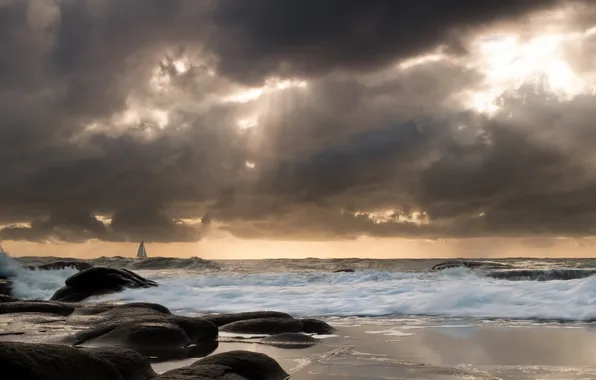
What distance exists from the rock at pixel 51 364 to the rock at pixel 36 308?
23.8 feet

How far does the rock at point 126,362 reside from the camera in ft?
17.0

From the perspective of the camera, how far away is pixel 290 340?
27.9ft

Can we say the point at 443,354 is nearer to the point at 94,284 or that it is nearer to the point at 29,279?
the point at 94,284

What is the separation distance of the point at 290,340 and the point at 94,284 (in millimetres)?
12980

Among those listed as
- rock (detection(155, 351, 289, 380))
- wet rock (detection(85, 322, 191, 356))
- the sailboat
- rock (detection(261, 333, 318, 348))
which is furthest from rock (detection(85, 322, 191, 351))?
the sailboat

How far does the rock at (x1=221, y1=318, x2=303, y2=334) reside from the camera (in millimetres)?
9398

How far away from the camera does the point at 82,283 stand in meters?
19.6

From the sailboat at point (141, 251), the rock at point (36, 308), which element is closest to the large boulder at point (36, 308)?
the rock at point (36, 308)

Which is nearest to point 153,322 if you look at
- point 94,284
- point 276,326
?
point 276,326

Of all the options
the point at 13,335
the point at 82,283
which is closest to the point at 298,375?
the point at 13,335

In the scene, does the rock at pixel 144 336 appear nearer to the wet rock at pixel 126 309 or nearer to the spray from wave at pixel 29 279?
the wet rock at pixel 126 309

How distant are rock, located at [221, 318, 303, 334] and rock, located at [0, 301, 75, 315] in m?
3.84

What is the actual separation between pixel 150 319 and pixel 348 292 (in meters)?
9.16

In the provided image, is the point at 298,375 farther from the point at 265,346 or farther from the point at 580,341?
the point at 580,341
